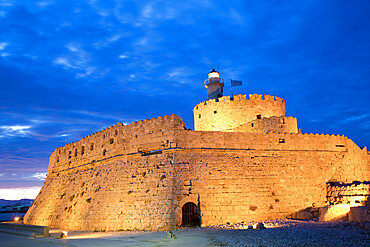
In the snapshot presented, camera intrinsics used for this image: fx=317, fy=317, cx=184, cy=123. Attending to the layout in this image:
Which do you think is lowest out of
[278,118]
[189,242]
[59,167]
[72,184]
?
[189,242]

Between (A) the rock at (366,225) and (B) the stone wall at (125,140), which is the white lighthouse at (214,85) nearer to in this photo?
(B) the stone wall at (125,140)

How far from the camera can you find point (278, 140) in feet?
53.6

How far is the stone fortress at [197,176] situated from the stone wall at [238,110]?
5585mm

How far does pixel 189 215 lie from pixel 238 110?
10068mm

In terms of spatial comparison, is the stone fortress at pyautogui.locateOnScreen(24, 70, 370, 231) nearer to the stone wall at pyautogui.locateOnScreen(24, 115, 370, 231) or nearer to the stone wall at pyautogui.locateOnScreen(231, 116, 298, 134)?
the stone wall at pyautogui.locateOnScreen(24, 115, 370, 231)

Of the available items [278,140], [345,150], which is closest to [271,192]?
[278,140]

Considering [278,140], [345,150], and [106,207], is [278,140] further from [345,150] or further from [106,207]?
[106,207]

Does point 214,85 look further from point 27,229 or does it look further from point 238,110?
point 27,229

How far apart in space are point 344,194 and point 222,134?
6.45 m

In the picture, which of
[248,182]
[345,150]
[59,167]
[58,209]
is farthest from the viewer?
[59,167]

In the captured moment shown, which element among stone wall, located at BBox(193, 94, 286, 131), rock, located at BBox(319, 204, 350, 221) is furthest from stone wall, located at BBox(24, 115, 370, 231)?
stone wall, located at BBox(193, 94, 286, 131)

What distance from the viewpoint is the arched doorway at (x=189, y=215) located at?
14088mm

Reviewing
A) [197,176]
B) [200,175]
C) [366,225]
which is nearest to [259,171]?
[200,175]

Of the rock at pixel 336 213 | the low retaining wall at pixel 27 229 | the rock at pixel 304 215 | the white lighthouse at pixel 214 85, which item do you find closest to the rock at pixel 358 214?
the rock at pixel 336 213
